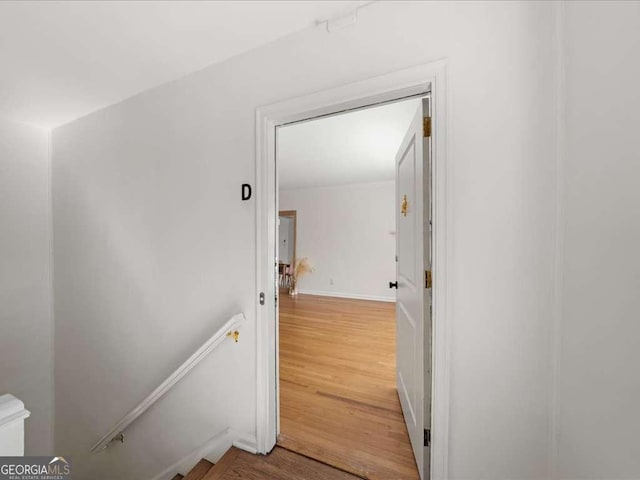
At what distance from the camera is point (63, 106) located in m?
2.20

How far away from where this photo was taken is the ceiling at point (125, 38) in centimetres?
130

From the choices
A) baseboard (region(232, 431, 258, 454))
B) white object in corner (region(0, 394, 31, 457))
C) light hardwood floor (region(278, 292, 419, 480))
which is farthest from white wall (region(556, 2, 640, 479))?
white object in corner (region(0, 394, 31, 457))

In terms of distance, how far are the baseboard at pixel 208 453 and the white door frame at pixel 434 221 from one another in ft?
0.84

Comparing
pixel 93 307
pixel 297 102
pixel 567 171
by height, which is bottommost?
pixel 93 307

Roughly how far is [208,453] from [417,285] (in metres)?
1.73

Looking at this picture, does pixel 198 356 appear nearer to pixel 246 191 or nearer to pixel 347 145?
pixel 246 191

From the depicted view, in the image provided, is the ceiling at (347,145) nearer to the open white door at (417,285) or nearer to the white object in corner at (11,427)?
the open white door at (417,285)

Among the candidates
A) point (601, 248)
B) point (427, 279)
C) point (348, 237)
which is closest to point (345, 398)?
point (427, 279)

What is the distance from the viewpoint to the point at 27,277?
8.16 feet

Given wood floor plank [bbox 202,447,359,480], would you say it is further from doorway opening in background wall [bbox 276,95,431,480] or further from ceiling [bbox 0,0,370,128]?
ceiling [bbox 0,0,370,128]

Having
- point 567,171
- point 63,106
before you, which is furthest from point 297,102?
point 63,106

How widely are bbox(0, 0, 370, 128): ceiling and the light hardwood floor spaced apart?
2449 millimetres

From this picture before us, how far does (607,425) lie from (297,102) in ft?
5.79

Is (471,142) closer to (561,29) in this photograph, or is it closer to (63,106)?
(561,29)
